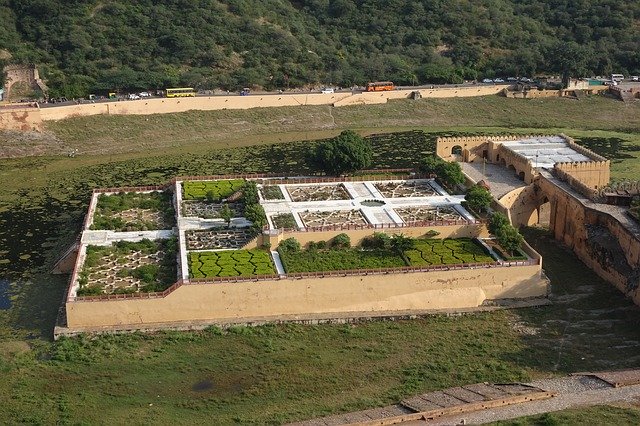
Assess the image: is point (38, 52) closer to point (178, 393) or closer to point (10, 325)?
point (10, 325)

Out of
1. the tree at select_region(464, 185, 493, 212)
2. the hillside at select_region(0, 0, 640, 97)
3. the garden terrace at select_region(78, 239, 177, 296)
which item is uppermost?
the hillside at select_region(0, 0, 640, 97)

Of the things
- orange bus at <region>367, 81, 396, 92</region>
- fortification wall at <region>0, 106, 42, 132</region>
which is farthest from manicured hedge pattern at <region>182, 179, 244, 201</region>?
orange bus at <region>367, 81, 396, 92</region>

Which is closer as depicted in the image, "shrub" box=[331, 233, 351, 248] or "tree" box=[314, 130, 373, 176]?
"shrub" box=[331, 233, 351, 248]

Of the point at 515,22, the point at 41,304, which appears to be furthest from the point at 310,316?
the point at 515,22

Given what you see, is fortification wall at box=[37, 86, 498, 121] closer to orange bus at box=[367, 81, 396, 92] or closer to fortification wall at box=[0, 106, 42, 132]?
fortification wall at box=[0, 106, 42, 132]

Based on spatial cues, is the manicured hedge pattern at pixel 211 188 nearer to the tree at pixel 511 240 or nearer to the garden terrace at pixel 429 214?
the garden terrace at pixel 429 214

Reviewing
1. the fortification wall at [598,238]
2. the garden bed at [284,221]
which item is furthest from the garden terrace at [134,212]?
the fortification wall at [598,238]

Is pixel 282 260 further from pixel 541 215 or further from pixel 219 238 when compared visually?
pixel 541 215
